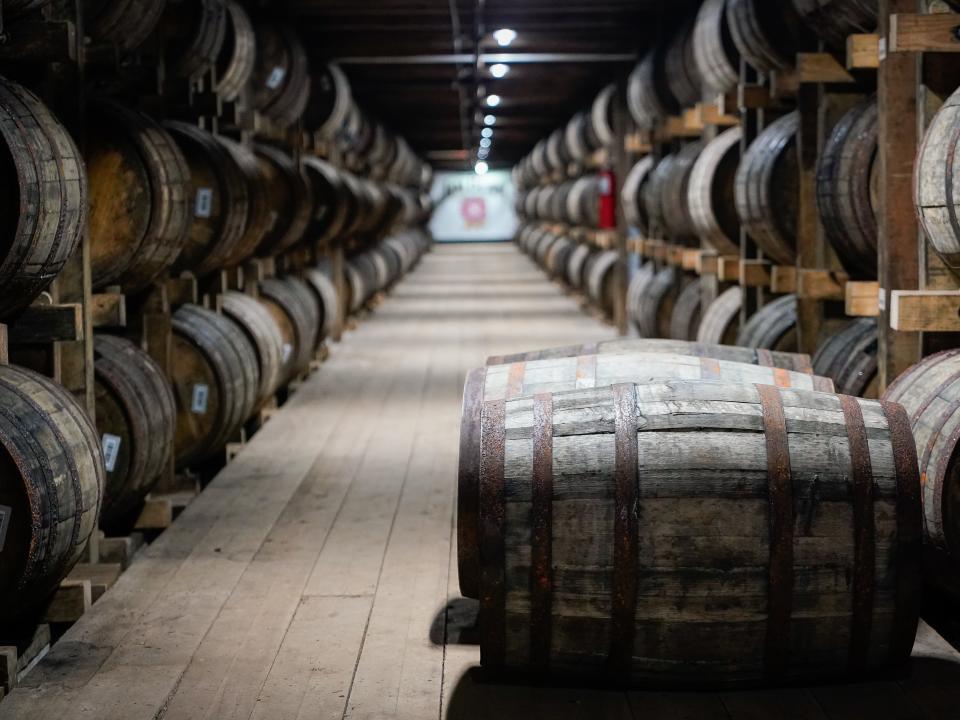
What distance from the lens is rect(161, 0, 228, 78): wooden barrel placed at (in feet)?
22.4

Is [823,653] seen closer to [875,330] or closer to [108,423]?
[875,330]

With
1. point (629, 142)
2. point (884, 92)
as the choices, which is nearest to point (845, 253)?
point (884, 92)

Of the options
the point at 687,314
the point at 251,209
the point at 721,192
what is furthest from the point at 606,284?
the point at 251,209

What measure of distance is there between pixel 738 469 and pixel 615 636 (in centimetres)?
49

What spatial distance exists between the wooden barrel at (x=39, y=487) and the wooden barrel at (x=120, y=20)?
1.84 m

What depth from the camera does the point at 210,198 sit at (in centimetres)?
663

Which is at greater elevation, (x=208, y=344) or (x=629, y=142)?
(x=629, y=142)

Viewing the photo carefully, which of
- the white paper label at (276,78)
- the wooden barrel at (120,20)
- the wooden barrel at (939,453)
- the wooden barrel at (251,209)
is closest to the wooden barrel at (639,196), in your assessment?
the white paper label at (276,78)

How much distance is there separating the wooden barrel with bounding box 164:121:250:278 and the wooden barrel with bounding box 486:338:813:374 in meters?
2.69

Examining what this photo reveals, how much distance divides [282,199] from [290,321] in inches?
32.1

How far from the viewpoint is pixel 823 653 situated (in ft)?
10.6

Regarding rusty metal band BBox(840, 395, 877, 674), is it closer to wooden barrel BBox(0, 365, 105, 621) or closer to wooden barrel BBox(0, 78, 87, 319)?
wooden barrel BBox(0, 365, 105, 621)

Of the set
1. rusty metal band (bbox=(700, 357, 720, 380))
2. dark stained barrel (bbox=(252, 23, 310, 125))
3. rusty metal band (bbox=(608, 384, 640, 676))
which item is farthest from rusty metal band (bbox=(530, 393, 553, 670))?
dark stained barrel (bbox=(252, 23, 310, 125))

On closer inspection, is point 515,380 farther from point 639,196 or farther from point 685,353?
point 639,196
